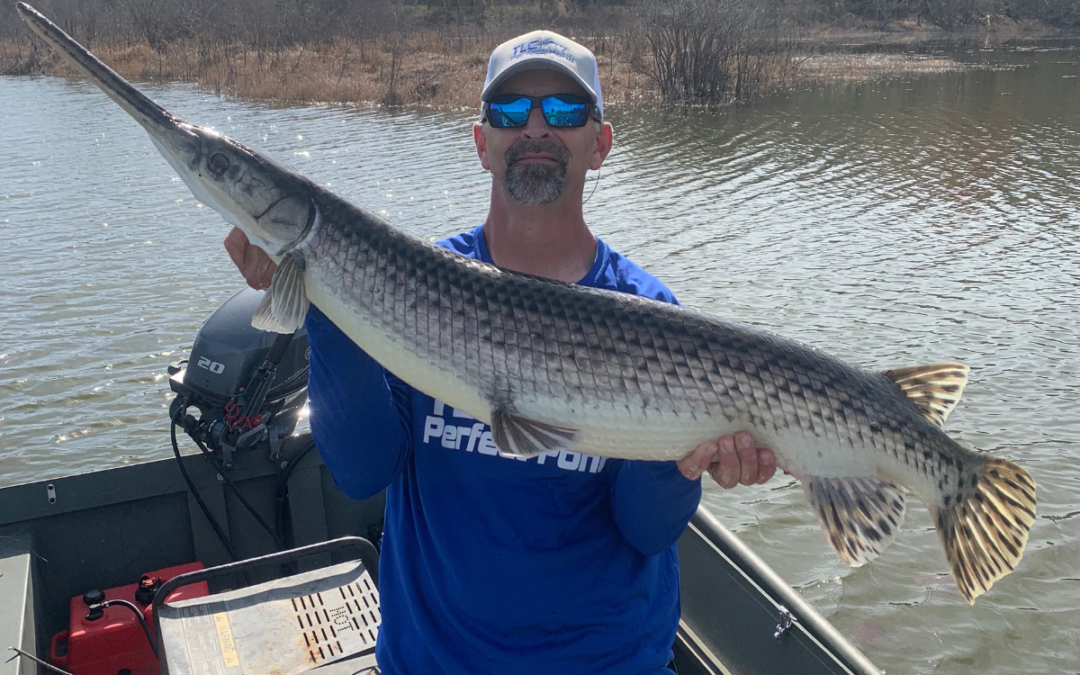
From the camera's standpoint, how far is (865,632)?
6.16 metres

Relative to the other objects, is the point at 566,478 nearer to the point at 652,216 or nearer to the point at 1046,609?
the point at 1046,609

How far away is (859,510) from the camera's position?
2.75m

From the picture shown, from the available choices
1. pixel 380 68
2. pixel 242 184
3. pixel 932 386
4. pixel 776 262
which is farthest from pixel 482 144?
pixel 380 68

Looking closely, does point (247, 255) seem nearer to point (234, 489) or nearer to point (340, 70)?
point (234, 489)

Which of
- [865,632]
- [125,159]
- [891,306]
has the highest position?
[125,159]

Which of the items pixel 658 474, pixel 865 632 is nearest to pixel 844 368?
pixel 658 474

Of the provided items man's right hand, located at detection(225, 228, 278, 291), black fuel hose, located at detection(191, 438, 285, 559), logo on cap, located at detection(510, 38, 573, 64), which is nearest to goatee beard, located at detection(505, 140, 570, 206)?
logo on cap, located at detection(510, 38, 573, 64)

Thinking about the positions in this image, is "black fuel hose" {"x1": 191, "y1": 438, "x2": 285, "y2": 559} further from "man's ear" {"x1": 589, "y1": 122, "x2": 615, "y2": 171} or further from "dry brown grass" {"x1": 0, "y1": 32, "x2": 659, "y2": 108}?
"dry brown grass" {"x1": 0, "y1": 32, "x2": 659, "y2": 108}

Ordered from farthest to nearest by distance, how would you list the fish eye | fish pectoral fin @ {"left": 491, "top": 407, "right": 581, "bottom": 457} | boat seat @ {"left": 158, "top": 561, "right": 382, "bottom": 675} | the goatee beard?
boat seat @ {"left": 158, "top": 561, "right": 382, "bottom": 675} → the goatee beard → the fish eye → fish pectoral fin @ {"left": 491, "top": 407, "right": 581, "bottom": 457}

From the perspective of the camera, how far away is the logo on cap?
326 centimetres

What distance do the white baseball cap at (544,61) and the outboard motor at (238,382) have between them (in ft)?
6.21

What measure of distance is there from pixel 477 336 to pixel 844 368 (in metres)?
1.18

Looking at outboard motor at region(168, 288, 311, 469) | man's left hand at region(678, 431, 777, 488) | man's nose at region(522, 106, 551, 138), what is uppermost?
man's nose at region(522, 106, 551, 138)

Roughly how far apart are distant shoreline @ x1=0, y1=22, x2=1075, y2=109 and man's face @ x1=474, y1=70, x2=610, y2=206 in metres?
24.6
